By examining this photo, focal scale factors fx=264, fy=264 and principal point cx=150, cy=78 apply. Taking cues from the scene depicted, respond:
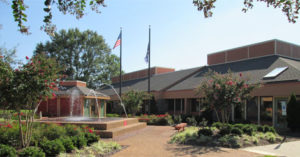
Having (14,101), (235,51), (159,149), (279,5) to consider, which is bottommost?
(159,149)

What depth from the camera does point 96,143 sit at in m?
10.4

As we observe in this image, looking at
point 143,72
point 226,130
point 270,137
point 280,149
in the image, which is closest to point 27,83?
point 226,130

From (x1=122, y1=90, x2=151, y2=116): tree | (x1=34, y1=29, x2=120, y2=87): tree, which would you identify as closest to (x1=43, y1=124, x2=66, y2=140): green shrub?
(x1=122, y1=90, x2=151, y2=116): tree

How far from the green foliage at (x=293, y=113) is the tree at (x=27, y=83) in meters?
14.3

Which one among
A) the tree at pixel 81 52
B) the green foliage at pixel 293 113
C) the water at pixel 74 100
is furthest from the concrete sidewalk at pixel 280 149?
the tree at pixel 81 52

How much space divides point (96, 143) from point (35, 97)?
10.1 feet

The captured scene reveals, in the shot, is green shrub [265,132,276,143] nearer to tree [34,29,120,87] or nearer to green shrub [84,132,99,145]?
green shrub [84,132,99,145]

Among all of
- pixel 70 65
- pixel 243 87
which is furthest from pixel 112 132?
pixel 70 65

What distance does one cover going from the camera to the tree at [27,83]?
816 cm

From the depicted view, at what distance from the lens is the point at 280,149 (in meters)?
10.6

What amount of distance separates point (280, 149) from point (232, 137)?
6.61 feet

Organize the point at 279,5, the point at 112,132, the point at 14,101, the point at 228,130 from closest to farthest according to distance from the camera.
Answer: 1. the point at 279,5
2. the point at 14,101
3. the point at 228,130
4. the point at 112,132

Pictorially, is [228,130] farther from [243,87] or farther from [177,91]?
[177,91]

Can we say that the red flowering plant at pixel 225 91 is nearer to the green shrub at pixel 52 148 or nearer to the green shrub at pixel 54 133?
the green shrub at pixel 54 133
